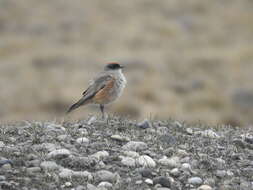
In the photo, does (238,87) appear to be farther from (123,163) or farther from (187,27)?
(123,163)

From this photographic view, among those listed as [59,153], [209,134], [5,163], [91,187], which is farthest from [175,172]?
[209,134]

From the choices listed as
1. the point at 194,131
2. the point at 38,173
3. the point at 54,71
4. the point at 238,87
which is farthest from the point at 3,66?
the point at 38,173

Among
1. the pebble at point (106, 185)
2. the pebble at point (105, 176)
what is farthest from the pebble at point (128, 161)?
the pebble at point (106, 185)

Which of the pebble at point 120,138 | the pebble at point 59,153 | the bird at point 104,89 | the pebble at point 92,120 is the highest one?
the bird at point 104,89

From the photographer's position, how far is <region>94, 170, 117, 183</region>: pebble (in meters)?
7.23

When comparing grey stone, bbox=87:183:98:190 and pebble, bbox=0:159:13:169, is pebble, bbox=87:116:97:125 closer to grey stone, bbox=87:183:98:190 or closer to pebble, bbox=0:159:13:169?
pebble, bbox=0:159:13:169

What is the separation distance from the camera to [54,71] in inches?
1037

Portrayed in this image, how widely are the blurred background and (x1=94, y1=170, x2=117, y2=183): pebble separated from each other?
1170 centimetres

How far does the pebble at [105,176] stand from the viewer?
7.23 metres

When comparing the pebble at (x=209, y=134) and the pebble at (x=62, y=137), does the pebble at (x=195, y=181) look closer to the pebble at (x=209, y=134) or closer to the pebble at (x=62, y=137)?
the pebble at (x=62, y=137)

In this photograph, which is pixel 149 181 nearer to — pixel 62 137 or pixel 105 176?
pixel 105 176

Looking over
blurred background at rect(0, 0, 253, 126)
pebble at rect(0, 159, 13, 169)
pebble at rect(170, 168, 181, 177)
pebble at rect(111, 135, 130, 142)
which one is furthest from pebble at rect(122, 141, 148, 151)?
blurred background at rect(0, 0, 253, 126)

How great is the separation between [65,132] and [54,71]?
17.6 meters

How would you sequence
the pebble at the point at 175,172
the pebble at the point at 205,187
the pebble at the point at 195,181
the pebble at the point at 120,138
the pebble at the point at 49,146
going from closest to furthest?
the pebble at the point at 205,187 → the pebble at the point at 195,181 → the pebble at the point at 175,172 → the pebble at the point at 49,146 → the pebble at the point at 120,138
